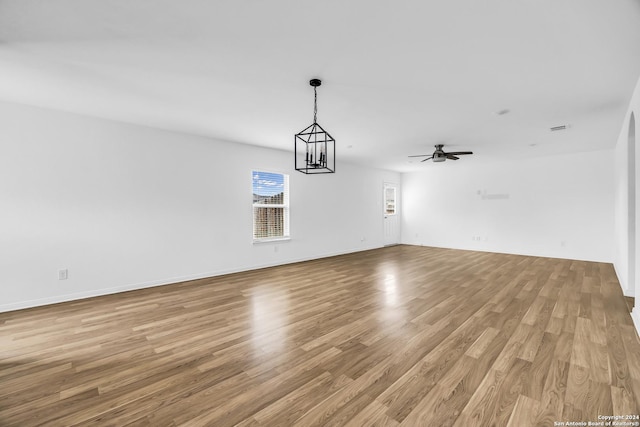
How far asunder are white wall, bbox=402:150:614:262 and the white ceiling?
2.54 metres

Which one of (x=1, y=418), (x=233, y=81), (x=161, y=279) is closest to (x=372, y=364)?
(x=1, y=418)

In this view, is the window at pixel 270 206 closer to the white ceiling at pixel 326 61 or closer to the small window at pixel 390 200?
the white ceiling at pixel 326 61

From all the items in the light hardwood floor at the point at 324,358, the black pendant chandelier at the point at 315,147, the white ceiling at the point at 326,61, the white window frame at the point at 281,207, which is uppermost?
the white ceiling at the point at 326,61

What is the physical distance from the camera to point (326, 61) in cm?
240

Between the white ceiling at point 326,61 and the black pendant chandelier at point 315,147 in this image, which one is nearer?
the white ceiling at point 326,61

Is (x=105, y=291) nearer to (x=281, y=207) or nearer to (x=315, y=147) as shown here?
(x=281, y=207)

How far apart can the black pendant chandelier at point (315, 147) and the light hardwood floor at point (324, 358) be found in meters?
1.70

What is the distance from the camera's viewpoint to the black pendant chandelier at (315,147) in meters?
2.88

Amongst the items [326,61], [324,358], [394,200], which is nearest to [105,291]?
[324,358]

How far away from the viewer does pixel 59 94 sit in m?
3.10

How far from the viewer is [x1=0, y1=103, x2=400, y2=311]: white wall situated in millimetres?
3396

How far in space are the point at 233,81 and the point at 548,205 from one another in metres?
7.56

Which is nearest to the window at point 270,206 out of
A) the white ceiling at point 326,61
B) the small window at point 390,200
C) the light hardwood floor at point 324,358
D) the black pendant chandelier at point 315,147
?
the black pendant chandelier at point 315,147

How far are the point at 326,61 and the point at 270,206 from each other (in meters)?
3.79
